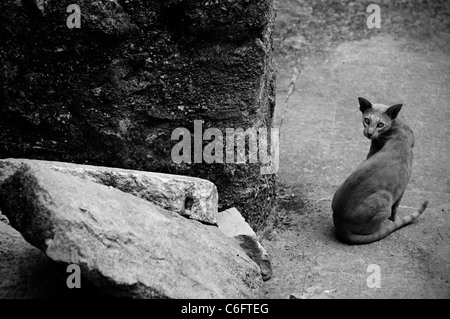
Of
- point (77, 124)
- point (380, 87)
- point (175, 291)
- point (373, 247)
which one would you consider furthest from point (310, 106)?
point (175, 291)

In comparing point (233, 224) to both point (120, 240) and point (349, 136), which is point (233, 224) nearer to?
point (120, 240)

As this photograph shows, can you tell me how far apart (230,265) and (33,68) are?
2070mm

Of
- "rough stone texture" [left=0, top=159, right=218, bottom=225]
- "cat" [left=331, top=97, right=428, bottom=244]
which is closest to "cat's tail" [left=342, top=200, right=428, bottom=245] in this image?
"cat" [left=331, top=97, right=428, bottom=244]

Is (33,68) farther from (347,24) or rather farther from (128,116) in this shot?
(347,24)

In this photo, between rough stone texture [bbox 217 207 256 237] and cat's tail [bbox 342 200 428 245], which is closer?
rough stone texture [bbox 217 207 256 237]

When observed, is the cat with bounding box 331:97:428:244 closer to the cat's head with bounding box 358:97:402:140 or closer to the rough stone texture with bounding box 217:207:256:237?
the cat's head with bounding box 358:97:402:140

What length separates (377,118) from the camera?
468cm

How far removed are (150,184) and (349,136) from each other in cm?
293

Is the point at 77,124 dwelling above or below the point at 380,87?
below

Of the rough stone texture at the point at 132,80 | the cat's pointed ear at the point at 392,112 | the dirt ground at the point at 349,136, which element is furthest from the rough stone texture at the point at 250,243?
the cat's pointed ear at the point at 392,112

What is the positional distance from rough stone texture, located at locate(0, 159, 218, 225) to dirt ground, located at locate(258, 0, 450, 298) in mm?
825

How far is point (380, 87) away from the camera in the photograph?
7.07 metres

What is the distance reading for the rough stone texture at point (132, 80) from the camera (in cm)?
416

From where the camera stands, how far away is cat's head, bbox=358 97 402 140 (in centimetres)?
465
